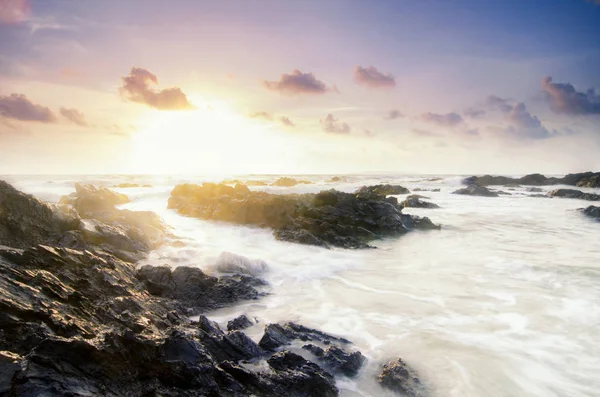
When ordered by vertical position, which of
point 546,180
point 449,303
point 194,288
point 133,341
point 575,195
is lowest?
point 449,303

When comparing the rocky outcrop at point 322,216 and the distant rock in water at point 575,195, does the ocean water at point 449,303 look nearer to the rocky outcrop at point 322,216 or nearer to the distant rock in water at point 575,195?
the rocky outcrop at point 322,216

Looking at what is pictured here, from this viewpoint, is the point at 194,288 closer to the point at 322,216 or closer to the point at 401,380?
the point at 401,380

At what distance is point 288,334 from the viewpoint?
6.67 meters

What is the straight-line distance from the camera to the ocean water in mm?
6223

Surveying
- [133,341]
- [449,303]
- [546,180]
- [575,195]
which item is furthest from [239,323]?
[546,180]

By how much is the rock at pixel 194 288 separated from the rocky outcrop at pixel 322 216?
21.7 feet

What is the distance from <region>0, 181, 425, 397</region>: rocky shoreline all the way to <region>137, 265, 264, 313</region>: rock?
0.02m

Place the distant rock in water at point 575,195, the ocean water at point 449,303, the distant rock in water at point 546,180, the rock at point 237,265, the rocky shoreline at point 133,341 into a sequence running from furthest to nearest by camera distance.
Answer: the distant rock in water at point 546,180, the distant rock in water at point 575,195, the rock at point 237,265, the ocean water at point 449,303, the rocky shoreline at point 133,341

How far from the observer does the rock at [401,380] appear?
18.0 ft

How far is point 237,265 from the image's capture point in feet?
35.4

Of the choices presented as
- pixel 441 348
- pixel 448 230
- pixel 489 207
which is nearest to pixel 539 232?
pixel 448 230

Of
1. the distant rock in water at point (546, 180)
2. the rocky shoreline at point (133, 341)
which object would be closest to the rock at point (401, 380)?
the rocky shoreline at point (133, 341)

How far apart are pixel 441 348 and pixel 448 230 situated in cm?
1422

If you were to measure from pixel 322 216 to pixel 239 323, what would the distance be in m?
11.0
